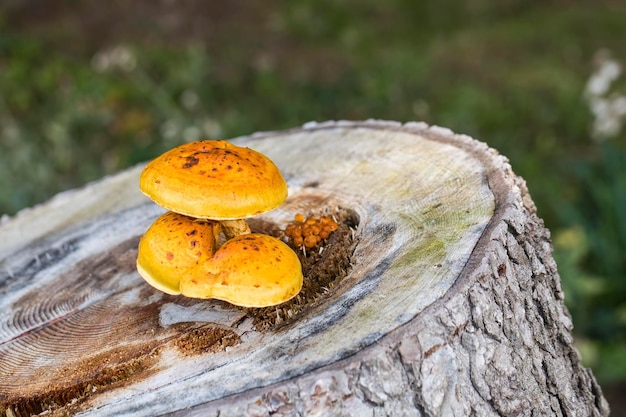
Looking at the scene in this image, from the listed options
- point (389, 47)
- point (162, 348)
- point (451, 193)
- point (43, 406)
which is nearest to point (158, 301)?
point (162, 348)

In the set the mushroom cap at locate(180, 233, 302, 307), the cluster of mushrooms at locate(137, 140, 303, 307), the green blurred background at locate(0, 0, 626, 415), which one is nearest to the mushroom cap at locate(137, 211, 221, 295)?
the cluster of mushrooms at locate(137, 140, 303, 307)

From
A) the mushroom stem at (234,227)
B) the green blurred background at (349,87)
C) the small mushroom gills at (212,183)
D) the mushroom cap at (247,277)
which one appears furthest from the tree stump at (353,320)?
the green blurred background at (349,87)

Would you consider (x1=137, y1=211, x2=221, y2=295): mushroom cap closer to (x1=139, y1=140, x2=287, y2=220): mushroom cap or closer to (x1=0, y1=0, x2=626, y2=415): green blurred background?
(x1=139, y1=140, x2=287, y2=220): mushroom cap

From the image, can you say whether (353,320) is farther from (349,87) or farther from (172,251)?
(349,87)

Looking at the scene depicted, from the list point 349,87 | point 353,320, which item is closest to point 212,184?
point 353,320

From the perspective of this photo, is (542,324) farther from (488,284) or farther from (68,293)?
(68,293)
